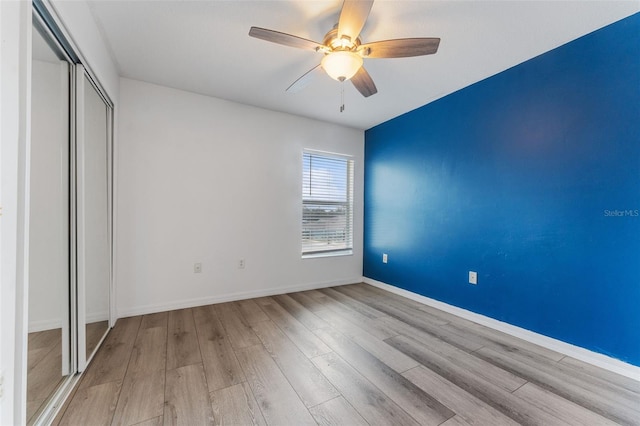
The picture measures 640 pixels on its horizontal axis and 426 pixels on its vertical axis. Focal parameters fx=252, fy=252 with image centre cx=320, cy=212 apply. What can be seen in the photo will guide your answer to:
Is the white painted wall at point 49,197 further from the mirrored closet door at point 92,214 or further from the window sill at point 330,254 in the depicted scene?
the window sill at point 330,254

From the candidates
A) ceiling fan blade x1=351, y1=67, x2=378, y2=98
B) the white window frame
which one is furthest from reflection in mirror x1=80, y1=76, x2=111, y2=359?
the white window frame

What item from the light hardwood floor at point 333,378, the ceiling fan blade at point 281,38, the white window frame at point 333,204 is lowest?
the light hardwood floor at point 333,378

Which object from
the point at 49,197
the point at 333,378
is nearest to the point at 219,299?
the point at 333,378

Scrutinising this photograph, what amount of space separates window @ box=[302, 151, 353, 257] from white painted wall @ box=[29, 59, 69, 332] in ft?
8.11

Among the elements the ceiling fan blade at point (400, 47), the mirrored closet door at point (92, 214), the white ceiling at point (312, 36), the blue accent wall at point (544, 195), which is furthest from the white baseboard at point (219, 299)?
the ceiling fan blade at point (400, 47)

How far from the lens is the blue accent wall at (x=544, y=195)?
178cm

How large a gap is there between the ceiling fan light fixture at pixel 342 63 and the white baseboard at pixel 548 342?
2586 millimetres

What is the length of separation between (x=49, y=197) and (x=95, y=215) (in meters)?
0.65

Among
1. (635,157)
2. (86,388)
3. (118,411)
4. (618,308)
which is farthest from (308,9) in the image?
(618,308)

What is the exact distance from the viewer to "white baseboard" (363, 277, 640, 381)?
1745mm

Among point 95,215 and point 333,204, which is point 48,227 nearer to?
point 95,215

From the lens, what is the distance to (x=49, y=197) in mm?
1359

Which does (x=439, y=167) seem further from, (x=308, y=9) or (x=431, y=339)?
(x=308, y=9)

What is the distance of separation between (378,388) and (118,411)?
147 cm
